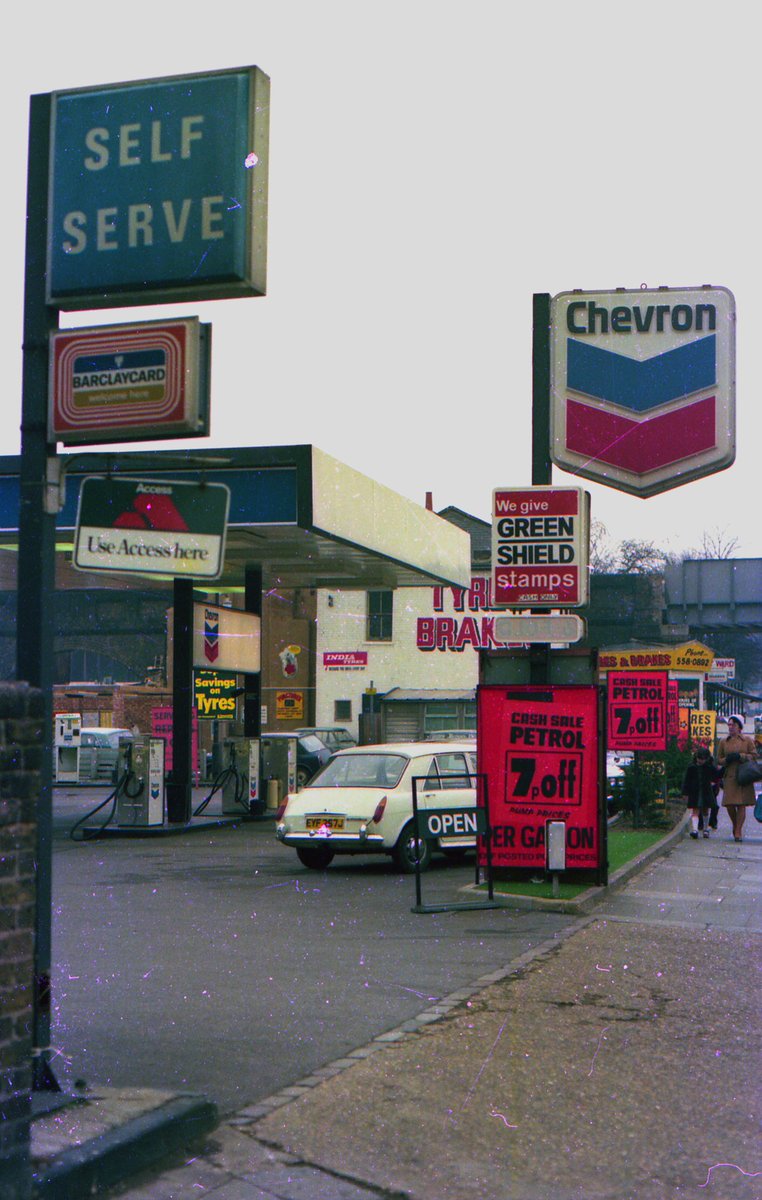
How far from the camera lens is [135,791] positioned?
77.6 feet

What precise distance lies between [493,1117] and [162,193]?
4336 millimetres

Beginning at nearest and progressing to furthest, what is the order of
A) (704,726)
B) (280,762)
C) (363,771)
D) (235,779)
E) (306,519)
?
(363,771) < (306,519) < (235,779) < (280,762) < (704,726)

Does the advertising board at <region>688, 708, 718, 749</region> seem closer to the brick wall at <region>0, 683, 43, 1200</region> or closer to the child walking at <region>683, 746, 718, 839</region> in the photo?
the child walking at <region>683, 746, 718, 839</region>

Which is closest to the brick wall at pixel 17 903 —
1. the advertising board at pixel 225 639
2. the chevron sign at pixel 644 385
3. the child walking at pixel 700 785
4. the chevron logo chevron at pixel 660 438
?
the chevron sign at pixel 644 385

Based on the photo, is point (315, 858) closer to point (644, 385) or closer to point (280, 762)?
point (644, 385)

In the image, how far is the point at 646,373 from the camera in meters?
16.9

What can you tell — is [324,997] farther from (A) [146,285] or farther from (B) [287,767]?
(B) [287,767]

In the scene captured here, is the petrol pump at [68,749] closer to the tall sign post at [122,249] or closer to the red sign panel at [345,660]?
the red sign panel at [345,660]

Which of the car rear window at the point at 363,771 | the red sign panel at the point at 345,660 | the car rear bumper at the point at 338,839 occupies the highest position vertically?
the red sign panel at the point at 345,660

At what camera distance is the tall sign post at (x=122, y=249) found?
20.7 feet

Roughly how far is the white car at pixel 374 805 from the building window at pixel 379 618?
35.9 m

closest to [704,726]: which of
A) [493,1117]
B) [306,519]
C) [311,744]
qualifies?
[311,744]

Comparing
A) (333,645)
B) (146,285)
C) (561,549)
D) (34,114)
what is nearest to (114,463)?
(146,285)

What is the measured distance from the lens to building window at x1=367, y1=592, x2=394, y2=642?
54.8 m
